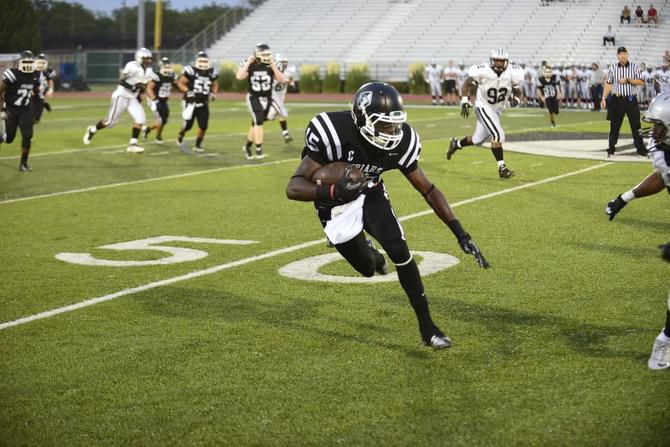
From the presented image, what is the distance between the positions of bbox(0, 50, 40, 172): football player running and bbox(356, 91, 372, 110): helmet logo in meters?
10.8

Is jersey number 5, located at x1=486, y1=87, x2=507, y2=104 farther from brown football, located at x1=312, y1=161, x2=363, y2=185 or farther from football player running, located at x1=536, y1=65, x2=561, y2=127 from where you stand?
football player running, located at x1=536, y1=65, x2=561, y2=127

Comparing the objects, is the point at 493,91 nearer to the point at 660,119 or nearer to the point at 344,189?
the point at 660,119

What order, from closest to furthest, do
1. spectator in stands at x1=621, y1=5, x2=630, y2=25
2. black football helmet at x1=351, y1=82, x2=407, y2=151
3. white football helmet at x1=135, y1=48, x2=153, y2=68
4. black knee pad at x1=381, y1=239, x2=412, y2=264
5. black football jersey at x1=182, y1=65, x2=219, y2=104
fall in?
black football helmet at x1=351, y1=82, x2=407, y2=151 → black knee pad at x1=381, y1=239, x2=412, y2=264 → black football jersey at x1=182, y1=65, x2=219, y2=104 → white football helmet at x1=135, y1=48, x2=153, y2=68 → spectator in stands at x1=621, y1=5, x2=630, y2=25

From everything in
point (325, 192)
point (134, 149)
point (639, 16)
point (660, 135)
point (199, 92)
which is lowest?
point (134, 149)

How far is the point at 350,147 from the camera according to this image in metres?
5.67

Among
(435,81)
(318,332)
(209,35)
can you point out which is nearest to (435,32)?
(435,81)

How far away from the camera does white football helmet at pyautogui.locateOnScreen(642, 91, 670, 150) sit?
518 cm

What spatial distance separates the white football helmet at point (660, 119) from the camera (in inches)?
204

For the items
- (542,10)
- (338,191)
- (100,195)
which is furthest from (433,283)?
(542,10)

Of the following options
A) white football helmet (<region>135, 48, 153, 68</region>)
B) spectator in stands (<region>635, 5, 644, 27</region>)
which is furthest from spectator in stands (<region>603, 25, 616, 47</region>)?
white football helmet (<region>135, 48, 153, 68</region>)

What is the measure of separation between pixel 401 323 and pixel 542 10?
43123 mm

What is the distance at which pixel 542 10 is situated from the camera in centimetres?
4709

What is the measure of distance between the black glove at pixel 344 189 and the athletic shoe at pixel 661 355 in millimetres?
1668

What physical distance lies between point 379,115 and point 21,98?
36.7 ft
